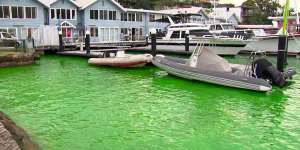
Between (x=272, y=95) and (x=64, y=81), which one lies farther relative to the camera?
(x=64, y=81)

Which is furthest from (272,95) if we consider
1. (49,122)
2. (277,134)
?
(49,122)

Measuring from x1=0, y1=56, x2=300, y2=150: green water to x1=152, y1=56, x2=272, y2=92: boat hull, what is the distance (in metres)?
0.25

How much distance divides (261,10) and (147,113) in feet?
221

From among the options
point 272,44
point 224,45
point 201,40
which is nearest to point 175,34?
point 201,40

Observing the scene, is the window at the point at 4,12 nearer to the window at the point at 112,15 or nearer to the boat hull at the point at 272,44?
the window at the point at 112,15

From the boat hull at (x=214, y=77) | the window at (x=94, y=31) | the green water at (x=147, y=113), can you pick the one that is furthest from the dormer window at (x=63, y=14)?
the boat hull at (x=214, y=77)

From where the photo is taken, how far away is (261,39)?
30.1 metres

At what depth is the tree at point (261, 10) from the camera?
68.9 meters

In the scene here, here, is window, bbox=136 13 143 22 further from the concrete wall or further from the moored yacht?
the concrete wall

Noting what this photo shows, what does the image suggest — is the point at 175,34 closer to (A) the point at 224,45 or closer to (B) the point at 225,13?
(A) the point at 224,45

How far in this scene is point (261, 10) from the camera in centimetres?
7244

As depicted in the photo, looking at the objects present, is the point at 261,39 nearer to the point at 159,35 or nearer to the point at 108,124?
the point at 159,35

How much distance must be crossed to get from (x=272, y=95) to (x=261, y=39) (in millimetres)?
17390

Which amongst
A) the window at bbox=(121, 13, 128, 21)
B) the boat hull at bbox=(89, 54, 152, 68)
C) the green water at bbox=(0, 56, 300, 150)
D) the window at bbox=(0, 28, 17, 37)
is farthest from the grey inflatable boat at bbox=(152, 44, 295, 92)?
the window at bbox=(121, 13, 128, 21)
